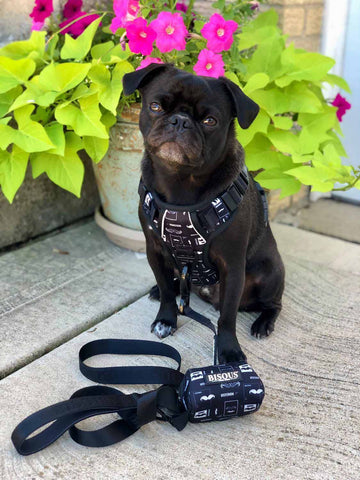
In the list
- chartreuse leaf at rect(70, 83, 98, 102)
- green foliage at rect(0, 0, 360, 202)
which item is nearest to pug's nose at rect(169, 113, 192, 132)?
green foliage at rect(0, 0, 360, 202)

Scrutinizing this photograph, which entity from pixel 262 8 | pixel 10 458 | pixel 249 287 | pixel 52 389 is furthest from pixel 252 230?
pixel 262 8

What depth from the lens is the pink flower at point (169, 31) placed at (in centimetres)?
254

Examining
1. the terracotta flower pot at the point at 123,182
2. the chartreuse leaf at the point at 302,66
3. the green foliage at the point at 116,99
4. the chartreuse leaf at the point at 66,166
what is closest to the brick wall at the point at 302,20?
the green foliage at the point at 116,99

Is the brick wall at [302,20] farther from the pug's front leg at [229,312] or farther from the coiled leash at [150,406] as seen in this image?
the coiled leash at [150,406]

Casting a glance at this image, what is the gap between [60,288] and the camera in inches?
115

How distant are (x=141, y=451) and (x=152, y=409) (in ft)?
0.48

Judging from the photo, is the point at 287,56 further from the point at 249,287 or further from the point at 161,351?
the point at 161,351

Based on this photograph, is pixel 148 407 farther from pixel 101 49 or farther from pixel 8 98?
pixel 101 49

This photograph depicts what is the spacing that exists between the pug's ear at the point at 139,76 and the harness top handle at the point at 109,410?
110cm

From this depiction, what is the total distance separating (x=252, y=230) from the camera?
2422mm

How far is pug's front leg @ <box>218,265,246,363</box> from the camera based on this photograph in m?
2.25

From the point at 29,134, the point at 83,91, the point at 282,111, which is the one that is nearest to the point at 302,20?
the point at 282,111

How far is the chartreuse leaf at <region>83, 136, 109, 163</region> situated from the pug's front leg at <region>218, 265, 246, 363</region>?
1.02 meters

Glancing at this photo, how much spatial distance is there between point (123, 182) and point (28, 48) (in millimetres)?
882
